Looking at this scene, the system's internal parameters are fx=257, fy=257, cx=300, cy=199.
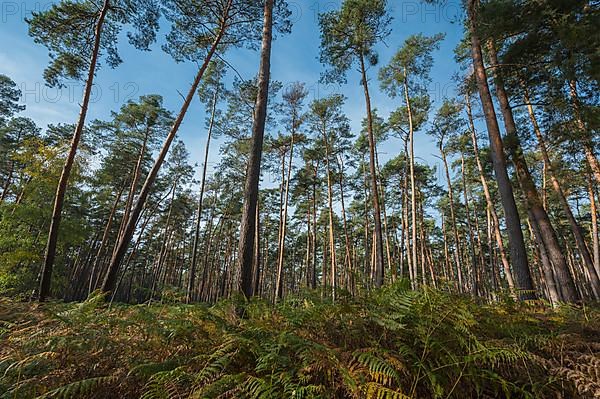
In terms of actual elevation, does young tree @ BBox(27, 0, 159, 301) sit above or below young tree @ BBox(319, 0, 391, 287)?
below

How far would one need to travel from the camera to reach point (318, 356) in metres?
1.76

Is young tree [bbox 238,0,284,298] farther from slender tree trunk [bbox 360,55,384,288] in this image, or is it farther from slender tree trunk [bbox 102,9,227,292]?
slender tree trunk [bbox 360,55,384,288]

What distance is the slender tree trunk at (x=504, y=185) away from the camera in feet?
18.8

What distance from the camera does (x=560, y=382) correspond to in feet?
5.55

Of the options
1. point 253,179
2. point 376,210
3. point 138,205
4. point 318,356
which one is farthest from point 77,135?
point 376,210

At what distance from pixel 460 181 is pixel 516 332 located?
809 inches

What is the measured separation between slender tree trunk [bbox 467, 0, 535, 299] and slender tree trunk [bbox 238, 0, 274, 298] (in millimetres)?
5005

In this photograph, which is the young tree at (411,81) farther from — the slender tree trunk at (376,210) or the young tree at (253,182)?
the young tree at (253,182)

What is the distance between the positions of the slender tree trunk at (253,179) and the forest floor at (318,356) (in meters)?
1.58

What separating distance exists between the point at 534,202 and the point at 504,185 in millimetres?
1121

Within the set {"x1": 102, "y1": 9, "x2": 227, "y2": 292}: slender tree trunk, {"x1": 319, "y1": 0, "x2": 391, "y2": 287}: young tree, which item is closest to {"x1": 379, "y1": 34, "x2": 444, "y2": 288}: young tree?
{"x1": 319, "y1": 0, "x2": 391, "y2": 287}: young tree

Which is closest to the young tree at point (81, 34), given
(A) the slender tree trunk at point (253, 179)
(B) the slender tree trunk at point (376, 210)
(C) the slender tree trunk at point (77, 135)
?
(C) the slender tree trunk at point (77, 135)

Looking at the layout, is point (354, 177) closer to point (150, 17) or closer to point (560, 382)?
point (150, 17)

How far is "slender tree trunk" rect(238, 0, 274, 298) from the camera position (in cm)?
441
